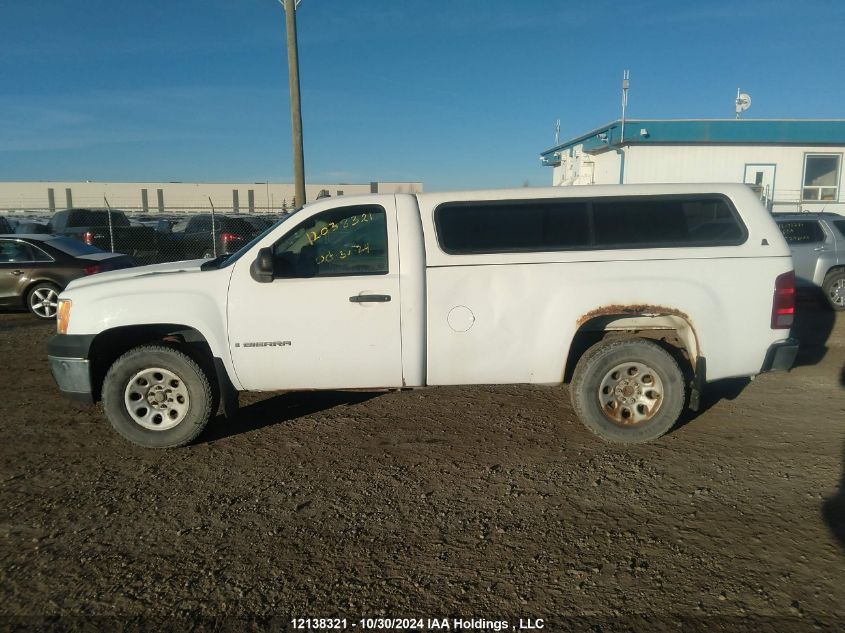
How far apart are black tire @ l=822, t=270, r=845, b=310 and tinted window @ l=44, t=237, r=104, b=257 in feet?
43.1

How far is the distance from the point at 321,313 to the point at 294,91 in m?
9.59

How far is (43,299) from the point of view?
36.0ft

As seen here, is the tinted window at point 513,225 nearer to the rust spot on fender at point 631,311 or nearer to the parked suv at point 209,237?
the rust spot on fender at point 631,311

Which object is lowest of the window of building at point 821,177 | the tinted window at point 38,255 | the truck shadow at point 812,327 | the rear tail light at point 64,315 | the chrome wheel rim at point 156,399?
the truck shadow at point 812,327

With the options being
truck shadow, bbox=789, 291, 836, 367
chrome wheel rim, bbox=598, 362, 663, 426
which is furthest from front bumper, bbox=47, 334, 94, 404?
truck shadow, bbox=789, 291, 836, 367

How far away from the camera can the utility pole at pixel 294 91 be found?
12.9 meters

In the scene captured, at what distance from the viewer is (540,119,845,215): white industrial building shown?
2370 cm

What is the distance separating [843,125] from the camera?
2386 centimetres

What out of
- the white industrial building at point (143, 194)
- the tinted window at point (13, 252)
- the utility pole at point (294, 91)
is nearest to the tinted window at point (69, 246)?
the tinted window at point (13, 252)

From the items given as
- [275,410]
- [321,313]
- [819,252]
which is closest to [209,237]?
[275,410]

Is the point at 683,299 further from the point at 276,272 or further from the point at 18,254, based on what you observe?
the point at 18,254

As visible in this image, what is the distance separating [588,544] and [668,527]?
1.81 ft

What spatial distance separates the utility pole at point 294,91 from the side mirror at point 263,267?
8.46m

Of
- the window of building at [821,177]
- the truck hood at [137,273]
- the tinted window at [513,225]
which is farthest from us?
the window of building at [821,177]
